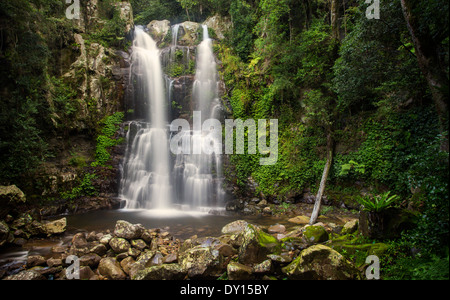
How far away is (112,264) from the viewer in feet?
17.0

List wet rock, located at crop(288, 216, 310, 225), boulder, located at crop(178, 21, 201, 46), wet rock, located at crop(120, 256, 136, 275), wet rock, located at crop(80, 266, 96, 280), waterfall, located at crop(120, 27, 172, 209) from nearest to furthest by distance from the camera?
wet rock, located at crop(80, 266, 96, 280) < wet rock, located at crop(120, 256, 136, 275) < wet rock, located at crop(288, 216, 310, 225) < waterfall, located at crop(120, 27, 172, 209) < boulder, located at crop(178, 21, 201, 46)

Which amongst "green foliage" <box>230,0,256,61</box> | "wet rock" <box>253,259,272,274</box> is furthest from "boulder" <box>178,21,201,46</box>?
"wet rock" <box>253,259,272,274</box>

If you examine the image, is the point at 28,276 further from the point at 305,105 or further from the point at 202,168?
the point at 305,105

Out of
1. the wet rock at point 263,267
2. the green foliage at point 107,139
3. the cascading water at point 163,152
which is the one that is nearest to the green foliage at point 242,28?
the cascading water at point 163,152

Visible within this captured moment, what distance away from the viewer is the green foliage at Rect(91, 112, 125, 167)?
12898 millimetres

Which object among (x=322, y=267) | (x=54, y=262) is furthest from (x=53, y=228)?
(x=322, y=267)

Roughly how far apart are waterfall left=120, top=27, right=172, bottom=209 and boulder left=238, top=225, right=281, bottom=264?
25.7 ft

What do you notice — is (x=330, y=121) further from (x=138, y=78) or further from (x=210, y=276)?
(x=138, y=78)

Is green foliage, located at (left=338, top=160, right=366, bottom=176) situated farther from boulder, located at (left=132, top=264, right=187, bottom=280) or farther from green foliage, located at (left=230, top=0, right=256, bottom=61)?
green foliage, located at (left=230, top=0, right=256, bottom=61)

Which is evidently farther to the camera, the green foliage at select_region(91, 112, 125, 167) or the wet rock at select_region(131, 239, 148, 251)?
the green foliage at select_region(91, 112, 125, 167)

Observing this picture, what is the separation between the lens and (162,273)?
4676 mm

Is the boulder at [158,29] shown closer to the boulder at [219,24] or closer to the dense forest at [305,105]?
the boulder at [219,24]

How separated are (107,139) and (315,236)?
13.0 metres

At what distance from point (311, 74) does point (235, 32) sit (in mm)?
9800
